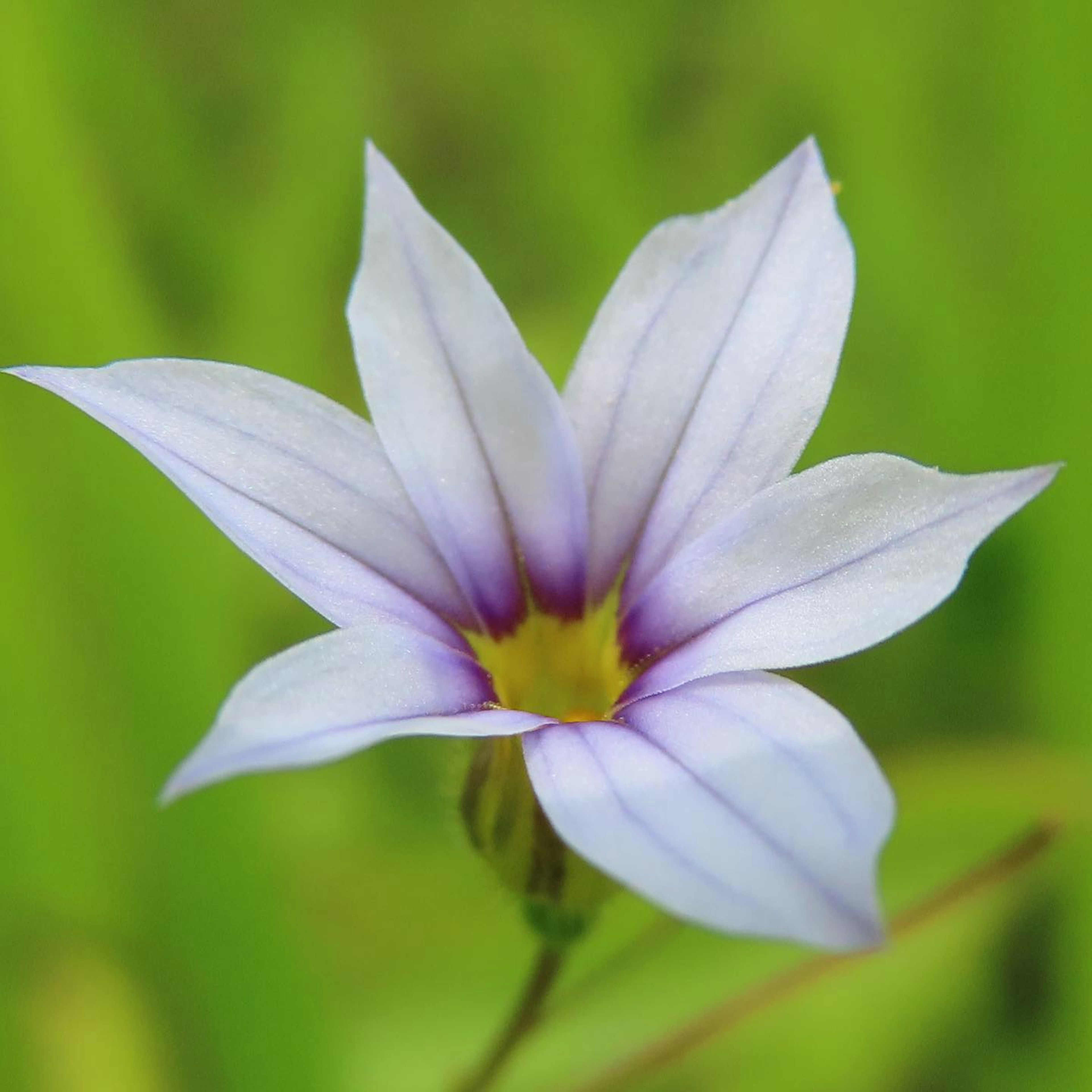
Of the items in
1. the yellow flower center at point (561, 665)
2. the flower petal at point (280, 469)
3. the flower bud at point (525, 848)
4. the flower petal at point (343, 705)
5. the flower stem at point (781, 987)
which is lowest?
the flower stem at point (781, 987)

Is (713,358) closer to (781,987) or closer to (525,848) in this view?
(525,848)

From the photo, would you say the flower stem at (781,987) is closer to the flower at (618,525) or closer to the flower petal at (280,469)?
the flower at (618,525)

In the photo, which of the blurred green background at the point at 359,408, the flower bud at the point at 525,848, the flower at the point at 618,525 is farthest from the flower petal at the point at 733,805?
the blurred green background at the point at 359,408

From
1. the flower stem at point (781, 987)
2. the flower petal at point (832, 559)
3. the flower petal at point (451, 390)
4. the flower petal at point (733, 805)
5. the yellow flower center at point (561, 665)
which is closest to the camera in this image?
the flower petal at point (733, 805)

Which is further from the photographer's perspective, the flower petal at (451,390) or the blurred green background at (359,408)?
the blurred green background at (359,408)

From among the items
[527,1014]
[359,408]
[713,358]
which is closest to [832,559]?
[713,358]

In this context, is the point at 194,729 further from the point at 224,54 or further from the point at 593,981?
the point at 224,54
